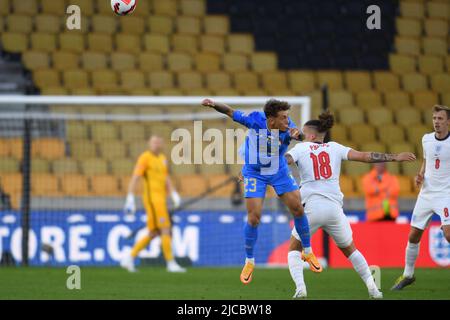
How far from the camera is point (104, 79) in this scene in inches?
813

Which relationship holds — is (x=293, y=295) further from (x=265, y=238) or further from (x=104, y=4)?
(x=104, y=4)

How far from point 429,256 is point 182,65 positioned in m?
7.59

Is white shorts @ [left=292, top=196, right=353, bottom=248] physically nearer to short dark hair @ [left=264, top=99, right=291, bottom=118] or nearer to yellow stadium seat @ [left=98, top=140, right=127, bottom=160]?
short dark hair @ [left=264, top=99, right=291, bottom=118]

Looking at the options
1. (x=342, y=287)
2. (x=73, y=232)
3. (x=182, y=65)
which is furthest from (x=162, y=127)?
(x=342, y=287)

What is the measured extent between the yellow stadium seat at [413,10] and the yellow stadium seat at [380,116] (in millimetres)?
3202

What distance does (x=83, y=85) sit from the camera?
20281 mm

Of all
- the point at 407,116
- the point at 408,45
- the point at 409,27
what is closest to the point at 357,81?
the point at 407,116

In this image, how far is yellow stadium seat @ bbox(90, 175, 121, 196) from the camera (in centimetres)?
1731

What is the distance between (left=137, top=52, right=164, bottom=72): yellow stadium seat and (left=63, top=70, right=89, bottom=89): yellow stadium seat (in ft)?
4.73

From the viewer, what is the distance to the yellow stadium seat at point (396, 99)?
21766mm

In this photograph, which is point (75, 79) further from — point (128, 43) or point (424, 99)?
point (424, 99)

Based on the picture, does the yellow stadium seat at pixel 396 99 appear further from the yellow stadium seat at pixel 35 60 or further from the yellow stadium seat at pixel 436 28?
the yellow stadium seat at pixel 35 60

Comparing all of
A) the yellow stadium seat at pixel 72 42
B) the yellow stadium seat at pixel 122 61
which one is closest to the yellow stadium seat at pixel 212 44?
the yellow stadium seat at pixel 122 61

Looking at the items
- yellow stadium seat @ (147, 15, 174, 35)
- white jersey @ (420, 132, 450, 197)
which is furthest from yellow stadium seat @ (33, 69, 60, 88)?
white jersey @ (420, 132, 450, 197)
